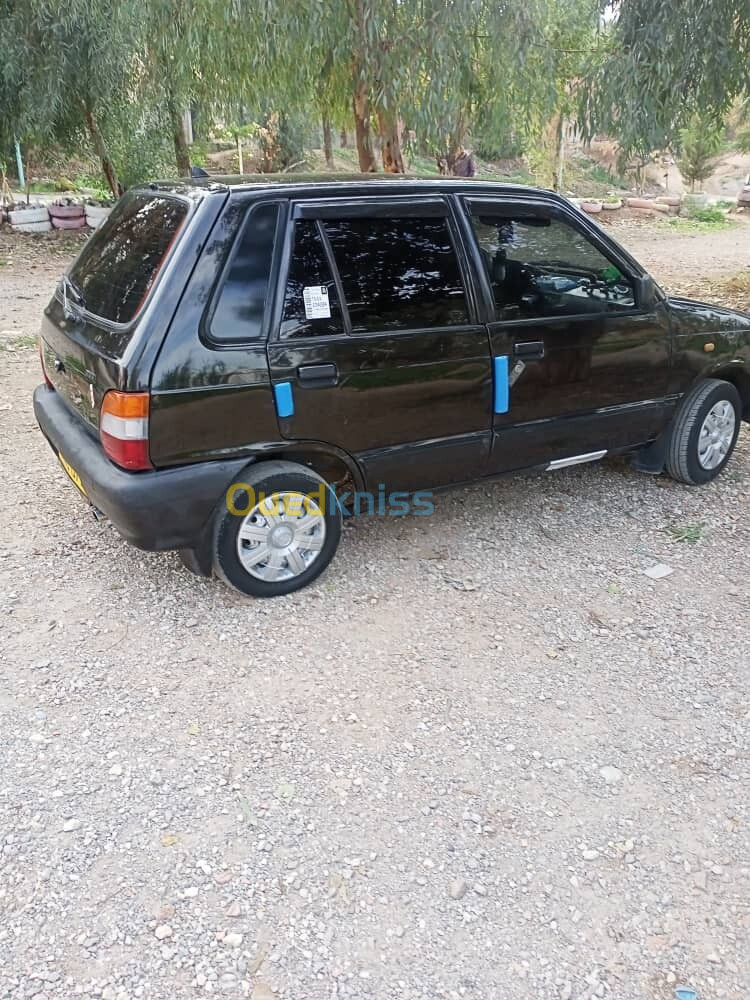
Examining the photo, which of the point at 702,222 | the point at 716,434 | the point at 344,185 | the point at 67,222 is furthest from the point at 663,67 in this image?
the point at 702,222

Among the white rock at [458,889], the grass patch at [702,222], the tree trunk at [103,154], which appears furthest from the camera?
the grass patch at [702,222]

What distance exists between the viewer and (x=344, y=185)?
147 inches

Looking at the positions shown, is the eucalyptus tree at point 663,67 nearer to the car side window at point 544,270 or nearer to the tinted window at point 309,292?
the car side window at point 544,270

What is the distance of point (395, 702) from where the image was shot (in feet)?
10.7

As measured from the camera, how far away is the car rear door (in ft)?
11.8

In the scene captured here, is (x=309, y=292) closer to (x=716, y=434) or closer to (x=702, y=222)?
(x=716, y=434)

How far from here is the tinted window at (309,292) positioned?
11.7ft

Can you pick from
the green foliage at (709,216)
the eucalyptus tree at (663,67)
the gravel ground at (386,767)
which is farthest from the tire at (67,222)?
the green foliage at (709,216)

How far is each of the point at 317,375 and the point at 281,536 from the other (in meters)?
0.74

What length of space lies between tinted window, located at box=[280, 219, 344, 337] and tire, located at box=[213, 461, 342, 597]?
0.61 m

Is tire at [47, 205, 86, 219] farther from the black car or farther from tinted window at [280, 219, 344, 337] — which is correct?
tinted window at [280, 219, 344, 337]

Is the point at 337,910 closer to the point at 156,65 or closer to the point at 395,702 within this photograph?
the point at 395,702

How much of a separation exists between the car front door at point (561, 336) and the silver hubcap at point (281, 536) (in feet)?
3.36
